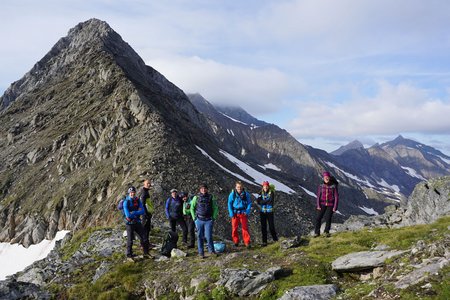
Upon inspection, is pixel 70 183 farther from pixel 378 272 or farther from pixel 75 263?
pixel 378 272

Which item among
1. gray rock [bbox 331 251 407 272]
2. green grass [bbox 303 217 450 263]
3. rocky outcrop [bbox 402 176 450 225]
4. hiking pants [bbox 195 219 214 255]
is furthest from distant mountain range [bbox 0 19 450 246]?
gray rock [bbox 331 251 407 272]

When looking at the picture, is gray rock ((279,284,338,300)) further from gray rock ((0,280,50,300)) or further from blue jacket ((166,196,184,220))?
gray rock ((0,280,50,300))

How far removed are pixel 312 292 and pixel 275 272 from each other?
6.63 ft

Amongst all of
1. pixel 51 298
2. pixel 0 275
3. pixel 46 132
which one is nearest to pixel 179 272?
pixel 51 298

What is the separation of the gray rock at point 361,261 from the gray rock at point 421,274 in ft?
6.03

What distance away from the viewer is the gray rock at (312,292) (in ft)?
36.5

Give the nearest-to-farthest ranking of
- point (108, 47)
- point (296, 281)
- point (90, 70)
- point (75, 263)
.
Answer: point (296, 281), point (75, 263), point (90, 70), point (108, 47)

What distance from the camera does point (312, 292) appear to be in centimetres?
1134

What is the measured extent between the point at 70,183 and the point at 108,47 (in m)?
58.5

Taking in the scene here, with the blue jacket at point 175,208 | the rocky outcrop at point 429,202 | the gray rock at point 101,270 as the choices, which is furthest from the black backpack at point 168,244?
the rocky outcrop at point 429,202

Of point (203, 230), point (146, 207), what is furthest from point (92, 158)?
point (203, 230)

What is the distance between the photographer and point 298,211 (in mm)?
59281

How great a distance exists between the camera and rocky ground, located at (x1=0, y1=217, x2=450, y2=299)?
1075 centimetres

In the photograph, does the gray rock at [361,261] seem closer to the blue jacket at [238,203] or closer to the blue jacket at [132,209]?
the blue jacket at [238,203]
